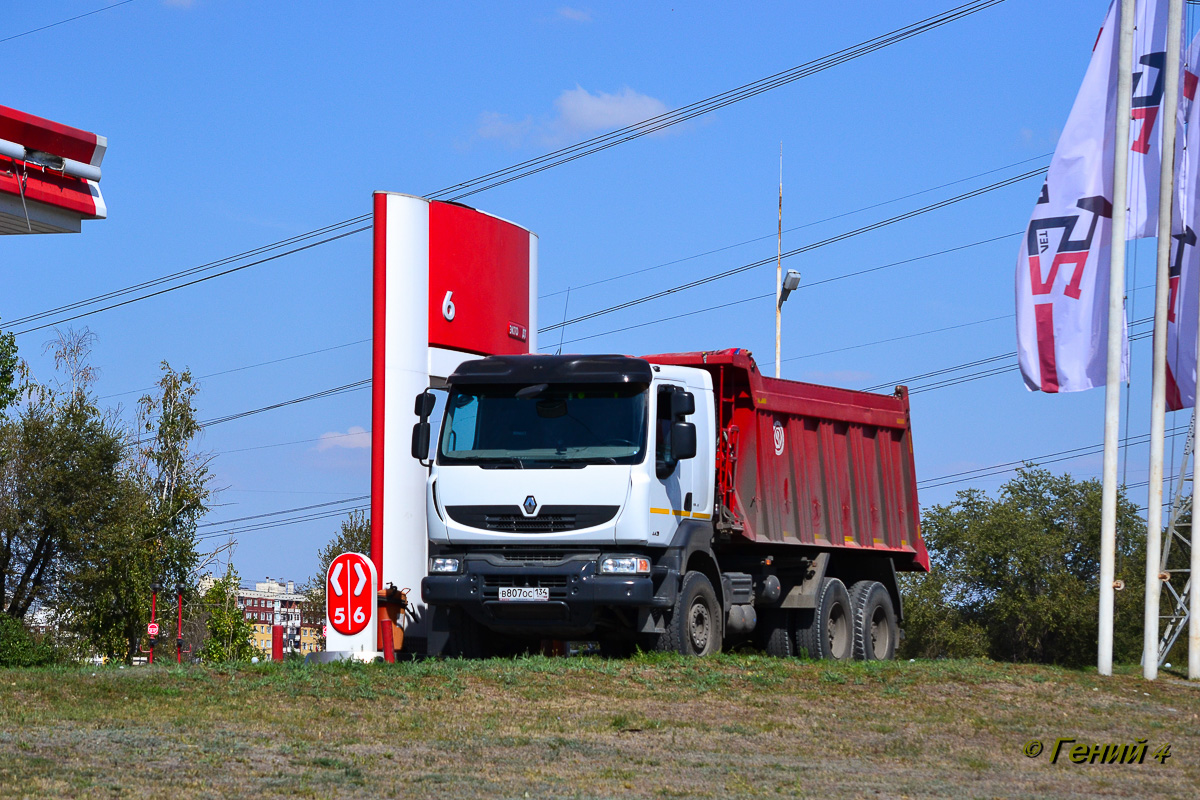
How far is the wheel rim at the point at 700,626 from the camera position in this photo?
14.5 meters

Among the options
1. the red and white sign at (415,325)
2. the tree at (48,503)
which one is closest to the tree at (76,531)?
the tree at (48,503)

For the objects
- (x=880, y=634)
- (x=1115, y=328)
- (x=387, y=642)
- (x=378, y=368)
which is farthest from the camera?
(x=880, y=634)

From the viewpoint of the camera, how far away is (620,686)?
1184 centimetres

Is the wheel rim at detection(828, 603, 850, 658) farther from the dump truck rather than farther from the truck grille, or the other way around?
the truck grille

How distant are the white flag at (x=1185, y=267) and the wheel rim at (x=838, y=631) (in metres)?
4.70

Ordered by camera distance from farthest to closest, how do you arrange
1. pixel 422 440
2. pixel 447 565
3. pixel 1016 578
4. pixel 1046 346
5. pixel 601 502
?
1. pixel 1016 578
2. pixel 1046 346
3. pixel 422 440
4. pixel 447 565
5. pixel 601 502

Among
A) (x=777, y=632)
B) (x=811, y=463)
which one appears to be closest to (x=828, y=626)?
(x=777, y=632)

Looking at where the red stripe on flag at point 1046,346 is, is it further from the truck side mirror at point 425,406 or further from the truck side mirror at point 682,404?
the truck side mirror at point 425,406

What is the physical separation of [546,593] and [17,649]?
23012 millimetres

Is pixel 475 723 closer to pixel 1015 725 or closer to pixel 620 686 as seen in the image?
pixel 620 686

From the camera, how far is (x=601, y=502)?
13453 mm

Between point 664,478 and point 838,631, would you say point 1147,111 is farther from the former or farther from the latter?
point 664,478

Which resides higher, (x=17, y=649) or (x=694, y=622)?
(x=694, y=622)

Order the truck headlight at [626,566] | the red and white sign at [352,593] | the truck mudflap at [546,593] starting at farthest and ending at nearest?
1. the red and white sign at [352,593]
2. the truck headlight at [626,566]
3. the truck mudflap at [546,593]
